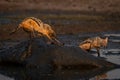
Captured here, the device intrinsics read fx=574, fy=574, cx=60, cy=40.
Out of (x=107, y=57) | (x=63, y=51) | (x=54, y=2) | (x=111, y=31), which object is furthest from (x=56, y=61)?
(x=54, y=2)

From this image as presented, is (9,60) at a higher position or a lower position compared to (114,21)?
higher

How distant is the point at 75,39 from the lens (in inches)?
932

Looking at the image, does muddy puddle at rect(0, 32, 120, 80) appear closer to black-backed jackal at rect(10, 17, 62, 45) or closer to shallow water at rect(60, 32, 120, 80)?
shallow water at rect(60, 32, 120, 80)

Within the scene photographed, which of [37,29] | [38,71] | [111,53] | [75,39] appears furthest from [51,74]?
[75,39]

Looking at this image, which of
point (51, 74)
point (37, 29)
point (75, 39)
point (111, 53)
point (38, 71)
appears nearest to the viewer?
point (51, 74)

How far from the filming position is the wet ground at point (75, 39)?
551 inches

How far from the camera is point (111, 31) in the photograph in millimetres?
28484

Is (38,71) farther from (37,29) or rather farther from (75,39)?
(75,39)

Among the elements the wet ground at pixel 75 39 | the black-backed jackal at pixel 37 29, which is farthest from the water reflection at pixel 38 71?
the black-backed jackal at pixel 37 29

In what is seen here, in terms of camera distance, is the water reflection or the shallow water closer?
the water reflection

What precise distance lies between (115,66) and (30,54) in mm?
2298

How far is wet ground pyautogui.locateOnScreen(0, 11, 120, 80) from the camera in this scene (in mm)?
14008

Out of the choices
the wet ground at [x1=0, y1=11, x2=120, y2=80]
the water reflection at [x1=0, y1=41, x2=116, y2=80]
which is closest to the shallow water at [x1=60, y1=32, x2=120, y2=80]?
the wet ground at [x1=0, y1=11, x2=120, y2=80]

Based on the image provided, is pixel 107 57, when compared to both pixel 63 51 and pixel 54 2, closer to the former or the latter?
pixel 63 51
